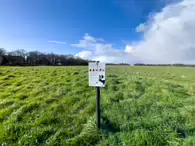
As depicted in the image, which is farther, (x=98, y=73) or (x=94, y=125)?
(x=94, y=125)

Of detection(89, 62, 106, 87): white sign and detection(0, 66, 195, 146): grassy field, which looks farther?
detection(89, 62, 106, 87): white sign

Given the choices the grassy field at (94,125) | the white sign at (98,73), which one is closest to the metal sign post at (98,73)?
the white sign at (98,73)

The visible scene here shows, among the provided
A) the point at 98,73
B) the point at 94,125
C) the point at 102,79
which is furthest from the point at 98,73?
the point at 94,125

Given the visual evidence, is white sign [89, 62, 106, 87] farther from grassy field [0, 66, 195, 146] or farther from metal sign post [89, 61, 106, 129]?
grassy field [0, 66, 195, 146]

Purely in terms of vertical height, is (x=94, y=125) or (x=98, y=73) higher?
(x=98, y=73)

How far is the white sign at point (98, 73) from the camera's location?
8.91 ft

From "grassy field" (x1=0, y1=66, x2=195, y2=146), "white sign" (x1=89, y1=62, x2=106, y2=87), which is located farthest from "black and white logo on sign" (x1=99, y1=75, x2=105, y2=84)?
"grassy field" (x1=0, y1=66, x2=195, y2=146)

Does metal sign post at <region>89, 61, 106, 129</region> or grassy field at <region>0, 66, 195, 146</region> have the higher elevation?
metal sign post at <region>89, 61, 106, 129</region>

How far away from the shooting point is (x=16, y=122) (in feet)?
10.8

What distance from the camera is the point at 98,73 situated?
2.75m

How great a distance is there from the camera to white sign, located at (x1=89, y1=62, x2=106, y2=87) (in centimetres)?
271

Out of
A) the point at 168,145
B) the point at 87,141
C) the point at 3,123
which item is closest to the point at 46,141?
the point at 87,141

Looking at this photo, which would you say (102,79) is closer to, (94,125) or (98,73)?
(98,73)

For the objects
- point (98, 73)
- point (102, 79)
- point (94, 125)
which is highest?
point (98, 73)
